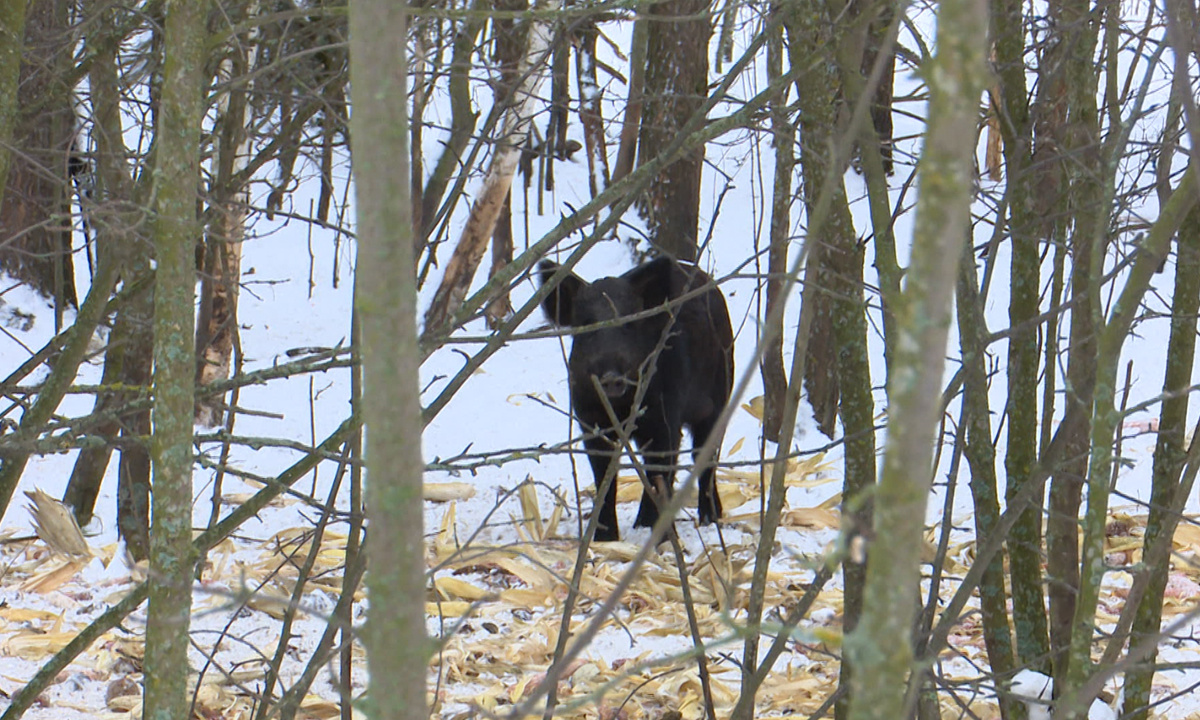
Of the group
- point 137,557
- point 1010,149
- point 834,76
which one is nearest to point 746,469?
point 137,557

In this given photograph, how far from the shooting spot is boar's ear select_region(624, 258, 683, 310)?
6.75 meters

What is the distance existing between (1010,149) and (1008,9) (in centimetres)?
37

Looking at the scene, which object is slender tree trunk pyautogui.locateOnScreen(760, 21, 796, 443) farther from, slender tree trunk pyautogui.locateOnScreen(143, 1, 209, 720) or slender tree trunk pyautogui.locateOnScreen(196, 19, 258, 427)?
slender tree trunk pyautogui.locateOnScreen(196, 19, 258, 427)

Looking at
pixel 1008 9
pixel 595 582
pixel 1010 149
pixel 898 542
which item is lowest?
pixel 595 582

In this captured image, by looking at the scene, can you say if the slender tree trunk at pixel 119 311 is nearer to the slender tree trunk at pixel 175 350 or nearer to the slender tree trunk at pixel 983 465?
the slender tree trunk at pixel 175 350

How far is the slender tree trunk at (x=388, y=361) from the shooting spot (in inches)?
42.2

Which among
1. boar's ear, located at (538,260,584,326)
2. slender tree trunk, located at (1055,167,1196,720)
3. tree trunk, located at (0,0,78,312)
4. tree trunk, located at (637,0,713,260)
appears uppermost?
tree trunk, located at (637,0,713,260)

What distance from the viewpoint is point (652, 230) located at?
10.6 m

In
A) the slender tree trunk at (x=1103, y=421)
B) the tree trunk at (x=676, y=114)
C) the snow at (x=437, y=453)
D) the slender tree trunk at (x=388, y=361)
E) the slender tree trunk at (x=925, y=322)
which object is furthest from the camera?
the tree trunk at (x=676, y=114)

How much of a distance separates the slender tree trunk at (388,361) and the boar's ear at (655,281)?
5622 millimetres

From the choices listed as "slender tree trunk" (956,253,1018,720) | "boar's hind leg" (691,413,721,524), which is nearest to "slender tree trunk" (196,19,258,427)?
"slender tree trunk" (956,253,1018,720)

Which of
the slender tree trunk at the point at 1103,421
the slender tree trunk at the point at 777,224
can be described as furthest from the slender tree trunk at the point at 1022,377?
the slender tree trunk at the point at 1103,421

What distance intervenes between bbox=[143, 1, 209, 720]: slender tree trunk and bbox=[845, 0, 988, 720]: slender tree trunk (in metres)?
1.47

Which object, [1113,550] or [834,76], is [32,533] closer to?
[834,76]
